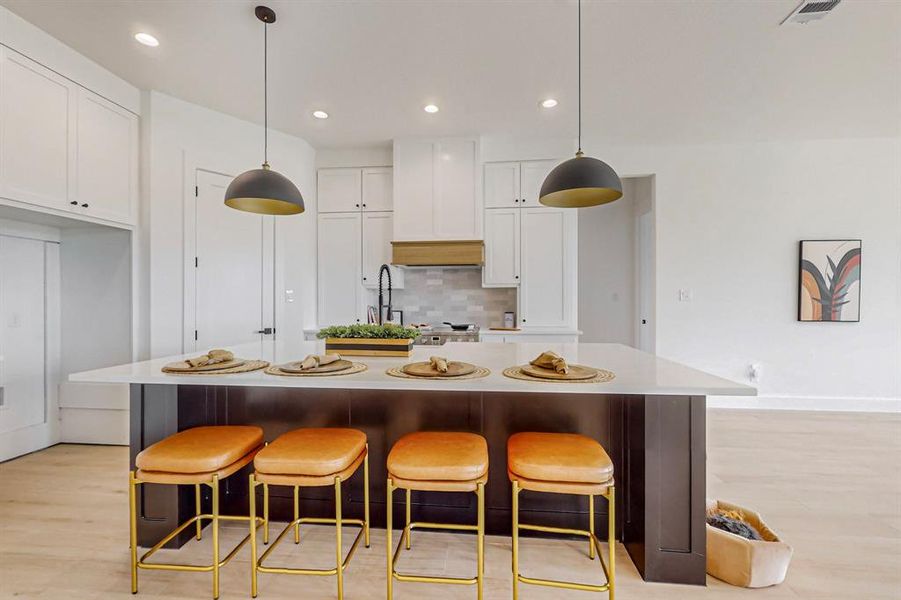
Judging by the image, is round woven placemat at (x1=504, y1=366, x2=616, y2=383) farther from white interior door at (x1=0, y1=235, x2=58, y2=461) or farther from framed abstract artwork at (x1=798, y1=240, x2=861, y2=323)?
framed abstract artwork at (x1=798, y1=240, x2=861, y2=323)

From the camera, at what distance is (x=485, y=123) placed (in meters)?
3.79

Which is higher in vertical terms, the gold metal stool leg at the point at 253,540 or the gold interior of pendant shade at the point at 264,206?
the gold interior of pendant shade at the point at 264,206

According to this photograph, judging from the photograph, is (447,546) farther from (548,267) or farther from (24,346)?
(24,346)

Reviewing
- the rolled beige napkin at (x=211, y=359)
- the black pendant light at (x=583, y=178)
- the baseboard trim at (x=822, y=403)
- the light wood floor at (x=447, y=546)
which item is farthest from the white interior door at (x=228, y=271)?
the baseboard trim at (x=822, y=403)

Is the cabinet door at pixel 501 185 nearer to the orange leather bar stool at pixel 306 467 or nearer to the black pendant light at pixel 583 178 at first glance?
the black pendant light at pixel 583 178

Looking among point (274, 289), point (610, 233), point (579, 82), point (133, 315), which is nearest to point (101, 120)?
point (133, 315)

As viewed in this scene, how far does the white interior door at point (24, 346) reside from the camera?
9.64ft

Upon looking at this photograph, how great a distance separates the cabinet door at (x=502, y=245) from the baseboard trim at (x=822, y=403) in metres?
2.48

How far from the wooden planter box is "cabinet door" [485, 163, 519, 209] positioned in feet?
8.15

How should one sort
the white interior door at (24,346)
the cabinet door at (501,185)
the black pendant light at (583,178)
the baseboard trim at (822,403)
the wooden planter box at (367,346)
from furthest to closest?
the cabinet door at (501,185) → the baseboard trim at (822,403) → the white interior door at (24,346) → the wooden planter box at (367,346) → the black pendant light at (583,178)

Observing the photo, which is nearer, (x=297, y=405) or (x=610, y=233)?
(x=297, y=405)

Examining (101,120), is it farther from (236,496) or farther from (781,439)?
(781,439)

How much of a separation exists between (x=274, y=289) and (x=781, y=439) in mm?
4533

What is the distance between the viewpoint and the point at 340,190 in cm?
451
